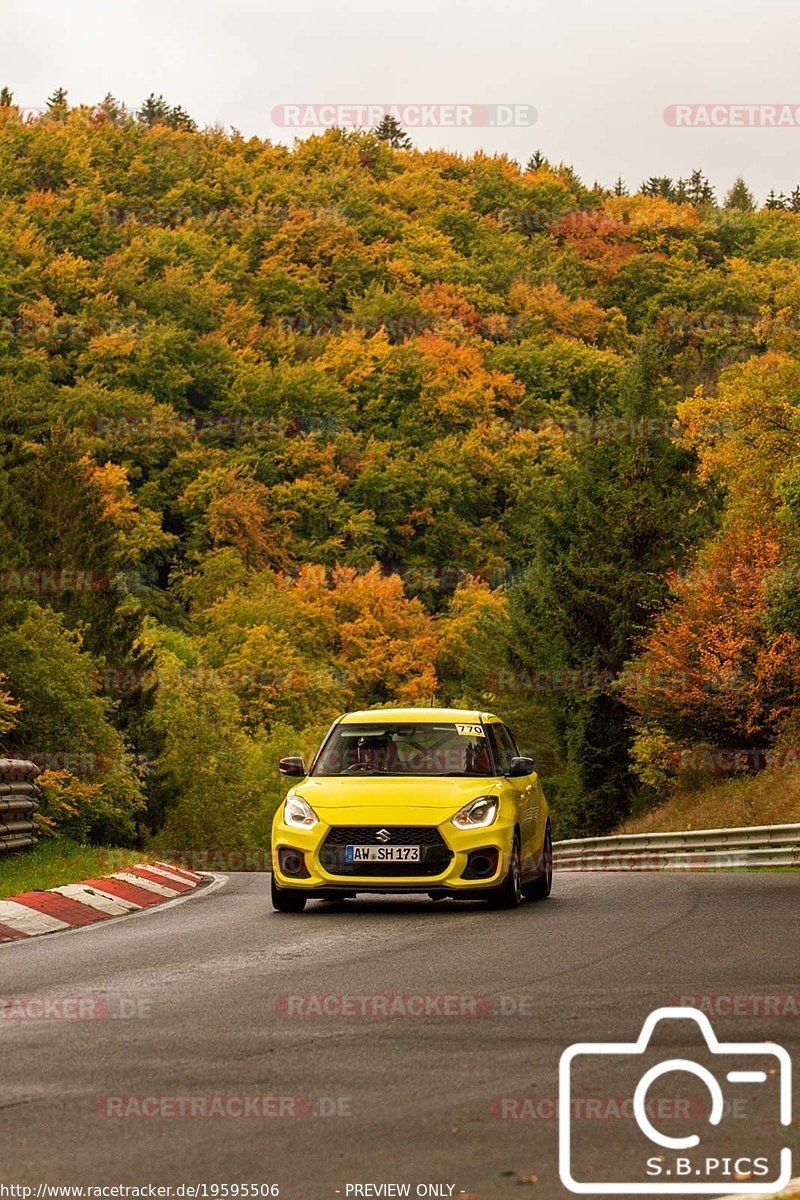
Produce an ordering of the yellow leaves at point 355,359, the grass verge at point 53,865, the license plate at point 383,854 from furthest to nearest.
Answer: the yellow leaves at point 355,359, the grass verge at point 53,865, the license plate at point 383,854

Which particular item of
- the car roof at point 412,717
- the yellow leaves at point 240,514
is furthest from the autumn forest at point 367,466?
the car roof at point 412,717

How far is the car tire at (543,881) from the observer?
Answer: 57.8ft

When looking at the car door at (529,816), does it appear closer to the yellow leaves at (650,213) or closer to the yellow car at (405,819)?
the yellow car at (405,819)

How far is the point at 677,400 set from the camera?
7331 cm

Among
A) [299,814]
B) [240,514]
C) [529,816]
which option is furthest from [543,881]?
[240,514]

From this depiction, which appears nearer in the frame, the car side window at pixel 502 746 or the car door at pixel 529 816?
the car door at pixel 529 816

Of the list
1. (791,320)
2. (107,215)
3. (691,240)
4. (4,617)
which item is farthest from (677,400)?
(107,215)

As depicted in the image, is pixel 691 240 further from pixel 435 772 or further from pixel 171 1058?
pixel 171 1058

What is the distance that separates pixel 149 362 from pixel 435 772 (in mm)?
96950

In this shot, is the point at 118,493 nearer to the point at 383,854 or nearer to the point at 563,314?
the point at 563,314

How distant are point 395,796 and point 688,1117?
920 centimetres

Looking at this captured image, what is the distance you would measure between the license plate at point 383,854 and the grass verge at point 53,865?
3.05 metres

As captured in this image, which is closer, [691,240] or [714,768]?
[714,768]

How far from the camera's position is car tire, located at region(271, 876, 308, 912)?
632 inches
